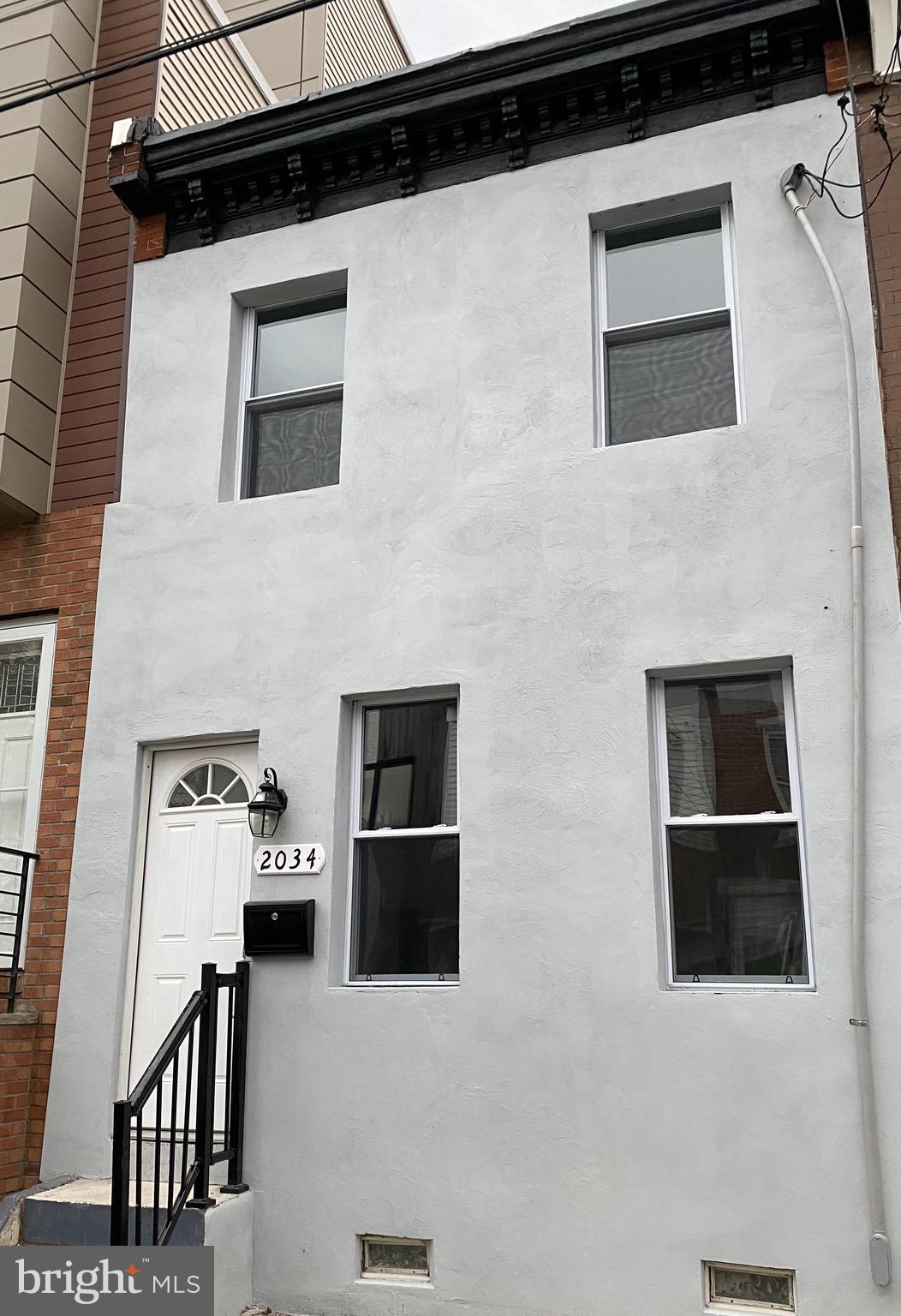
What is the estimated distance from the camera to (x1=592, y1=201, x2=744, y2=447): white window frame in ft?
22.0

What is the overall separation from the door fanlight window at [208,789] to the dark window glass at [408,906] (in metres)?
0.93

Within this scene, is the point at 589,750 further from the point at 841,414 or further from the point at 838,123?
the point at 838,123

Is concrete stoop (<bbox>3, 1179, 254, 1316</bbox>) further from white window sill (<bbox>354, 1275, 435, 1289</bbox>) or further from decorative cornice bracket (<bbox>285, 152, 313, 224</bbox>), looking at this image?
decorative cornice bracket (<bbox>285, 152, 313, 224</bbox>)

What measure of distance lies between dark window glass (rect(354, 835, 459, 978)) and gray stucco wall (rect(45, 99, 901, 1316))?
0.20 metres

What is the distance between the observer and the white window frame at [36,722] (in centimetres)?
748

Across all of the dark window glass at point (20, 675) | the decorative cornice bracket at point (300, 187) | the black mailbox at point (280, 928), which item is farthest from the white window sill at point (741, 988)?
the decorative cornice bracket at point (300, 187)

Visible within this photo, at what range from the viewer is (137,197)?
27.0 ft

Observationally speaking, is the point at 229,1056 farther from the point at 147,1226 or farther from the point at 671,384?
the point at 671,384

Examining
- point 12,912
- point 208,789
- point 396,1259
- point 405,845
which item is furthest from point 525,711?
point 12,912

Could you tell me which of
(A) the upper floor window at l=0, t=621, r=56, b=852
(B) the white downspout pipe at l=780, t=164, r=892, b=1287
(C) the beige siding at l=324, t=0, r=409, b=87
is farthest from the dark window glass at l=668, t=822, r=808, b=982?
(C) the beige siding at l=324, t=0, r=409, b=87

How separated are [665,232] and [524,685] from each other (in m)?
3.05

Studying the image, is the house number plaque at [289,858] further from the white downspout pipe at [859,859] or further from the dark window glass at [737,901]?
the white downspout pipe at [859,859]

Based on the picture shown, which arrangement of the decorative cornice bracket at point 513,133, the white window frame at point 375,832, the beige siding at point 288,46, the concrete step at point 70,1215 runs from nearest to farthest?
the concrete step at point 70,1215 → the white window frame at point 375,832 → the decorative cornice bracket at point 513,133 → the beige siding at point 288,46

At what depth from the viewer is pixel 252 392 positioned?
7957mm
